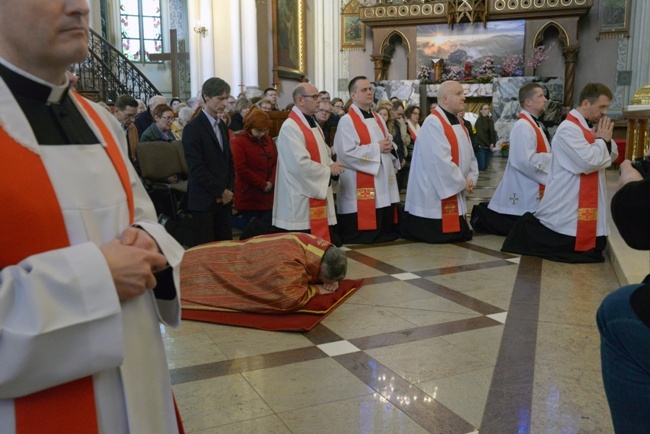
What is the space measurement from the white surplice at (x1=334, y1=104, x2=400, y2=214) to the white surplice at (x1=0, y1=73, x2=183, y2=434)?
5.35 metres

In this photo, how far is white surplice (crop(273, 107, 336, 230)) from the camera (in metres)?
5.88

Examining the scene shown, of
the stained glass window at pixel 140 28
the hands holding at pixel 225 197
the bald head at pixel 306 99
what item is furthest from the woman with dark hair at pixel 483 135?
the stained glass window at pixel 140 28

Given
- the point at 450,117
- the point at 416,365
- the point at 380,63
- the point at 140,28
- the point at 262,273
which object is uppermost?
the point at 140,28

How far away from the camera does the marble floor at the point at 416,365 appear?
106 inches

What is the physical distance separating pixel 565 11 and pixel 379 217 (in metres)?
12.3

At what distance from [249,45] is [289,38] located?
6.41 feet

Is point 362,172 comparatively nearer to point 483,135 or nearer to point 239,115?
point 239,115

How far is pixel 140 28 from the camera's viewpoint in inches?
810

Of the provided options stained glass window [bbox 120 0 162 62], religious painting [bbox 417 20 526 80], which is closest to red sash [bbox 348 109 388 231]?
religious painting [bbox 417 20 526 80]

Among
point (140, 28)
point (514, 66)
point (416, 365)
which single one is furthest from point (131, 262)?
point (140, 28)

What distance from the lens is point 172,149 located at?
6.29m

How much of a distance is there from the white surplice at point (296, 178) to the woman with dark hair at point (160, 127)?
1.47 m

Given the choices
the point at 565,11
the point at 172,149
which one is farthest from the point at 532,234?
the point at 565,11

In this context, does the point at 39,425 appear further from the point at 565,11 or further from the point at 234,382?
the point at 565,11
